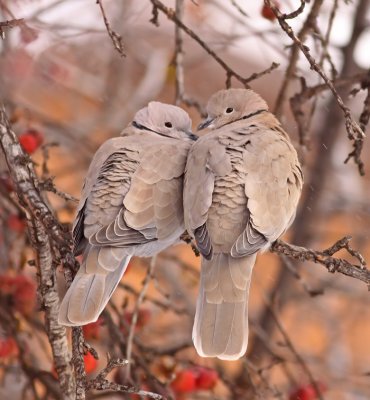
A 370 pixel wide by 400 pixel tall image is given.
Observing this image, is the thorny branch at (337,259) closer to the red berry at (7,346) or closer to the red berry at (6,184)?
the red berry at (6,184)

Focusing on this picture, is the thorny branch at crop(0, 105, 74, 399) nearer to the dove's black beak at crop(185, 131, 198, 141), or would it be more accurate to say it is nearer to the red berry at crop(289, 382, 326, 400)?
the dove's black beak at crop(185, 131, 198, 141)

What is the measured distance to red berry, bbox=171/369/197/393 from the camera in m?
3.23

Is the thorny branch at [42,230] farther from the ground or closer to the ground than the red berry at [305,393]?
farther from the ground

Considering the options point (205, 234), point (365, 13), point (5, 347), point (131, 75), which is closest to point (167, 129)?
point (205, 234)

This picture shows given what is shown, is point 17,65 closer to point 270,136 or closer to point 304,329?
point 270,136

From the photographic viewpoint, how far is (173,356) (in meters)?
3.43

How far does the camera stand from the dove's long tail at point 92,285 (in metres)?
2.23

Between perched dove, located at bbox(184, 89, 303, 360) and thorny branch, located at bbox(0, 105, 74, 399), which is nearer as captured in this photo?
thorny branch, located at bbox(0, 105, 74, 399)

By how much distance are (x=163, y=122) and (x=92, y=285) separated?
103cm

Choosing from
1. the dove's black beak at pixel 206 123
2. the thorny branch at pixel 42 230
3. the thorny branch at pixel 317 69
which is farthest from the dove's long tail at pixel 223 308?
the dove's black beak at pixel 206 123

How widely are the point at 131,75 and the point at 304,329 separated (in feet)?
9.21

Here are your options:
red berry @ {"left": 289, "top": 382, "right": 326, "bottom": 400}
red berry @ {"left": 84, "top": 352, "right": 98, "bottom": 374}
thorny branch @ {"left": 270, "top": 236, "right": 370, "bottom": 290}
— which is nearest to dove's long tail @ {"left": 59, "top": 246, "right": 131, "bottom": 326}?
thorny branch @ {"left": 270, "top": 236, "right": 370, "bottom": 290}

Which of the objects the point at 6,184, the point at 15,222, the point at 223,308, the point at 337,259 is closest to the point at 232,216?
the point at 223,308

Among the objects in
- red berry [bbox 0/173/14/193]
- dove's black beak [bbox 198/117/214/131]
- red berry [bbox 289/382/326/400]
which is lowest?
red berry [bbox 289/382/326/400]
